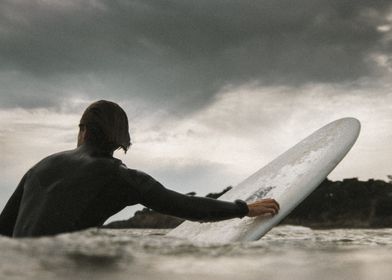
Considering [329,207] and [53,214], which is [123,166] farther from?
[329,207]

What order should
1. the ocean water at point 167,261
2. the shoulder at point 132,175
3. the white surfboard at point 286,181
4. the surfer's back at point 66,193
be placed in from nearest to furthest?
the ocean water at point 167,261
the surfer's back at point 66,193
the shoulder at point 132,175
the white surfboard at point 286,181

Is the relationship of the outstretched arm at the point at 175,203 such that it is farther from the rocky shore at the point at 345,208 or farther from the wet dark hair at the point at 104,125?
the rocky shore at the point at 345,208

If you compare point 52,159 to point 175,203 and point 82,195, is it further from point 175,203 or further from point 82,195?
point 175,203

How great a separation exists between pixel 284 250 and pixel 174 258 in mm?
424

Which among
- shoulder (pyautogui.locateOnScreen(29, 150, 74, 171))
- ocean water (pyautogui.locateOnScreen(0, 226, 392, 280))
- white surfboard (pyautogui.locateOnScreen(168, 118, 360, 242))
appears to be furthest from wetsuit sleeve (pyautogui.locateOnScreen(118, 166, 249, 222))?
white surfboard (pyautogui.locateOnScreen(168, 118, 360, 242))

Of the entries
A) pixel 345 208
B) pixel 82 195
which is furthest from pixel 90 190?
pixel 345 208

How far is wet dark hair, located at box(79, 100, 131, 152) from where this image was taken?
2016mm

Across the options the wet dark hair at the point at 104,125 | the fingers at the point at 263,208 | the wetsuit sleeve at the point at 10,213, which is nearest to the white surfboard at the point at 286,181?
the fingers at the point at 263,208

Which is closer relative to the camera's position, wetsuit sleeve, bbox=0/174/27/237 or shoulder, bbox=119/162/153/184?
shoulder, bbox=119/162/153/184

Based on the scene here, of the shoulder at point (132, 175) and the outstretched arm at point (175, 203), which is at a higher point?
the shoulder at point (132, 175)

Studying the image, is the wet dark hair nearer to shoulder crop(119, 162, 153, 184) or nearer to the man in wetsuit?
the man in wetsuit

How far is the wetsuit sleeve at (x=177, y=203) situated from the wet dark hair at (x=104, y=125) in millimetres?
164

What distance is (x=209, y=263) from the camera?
1218mm

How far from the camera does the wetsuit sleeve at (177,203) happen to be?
2.00 metres
